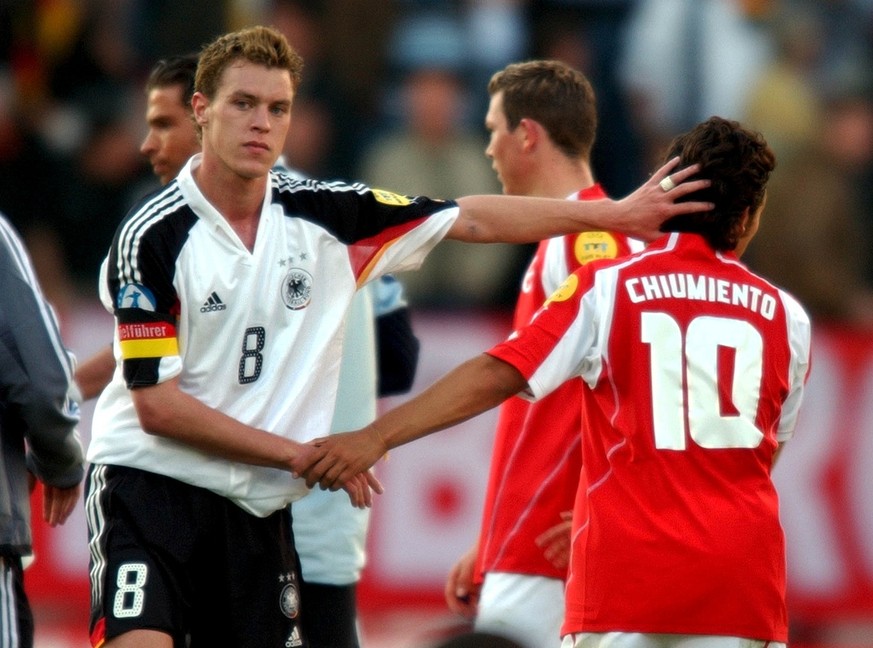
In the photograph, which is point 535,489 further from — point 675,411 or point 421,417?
point 675,411

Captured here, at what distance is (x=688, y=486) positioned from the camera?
442 centimetres

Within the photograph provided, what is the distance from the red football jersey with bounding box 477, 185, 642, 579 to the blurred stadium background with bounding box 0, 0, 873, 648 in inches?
178

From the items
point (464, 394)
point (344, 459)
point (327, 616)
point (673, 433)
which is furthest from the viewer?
point (327, 616)

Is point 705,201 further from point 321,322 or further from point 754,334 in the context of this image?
point 321,322

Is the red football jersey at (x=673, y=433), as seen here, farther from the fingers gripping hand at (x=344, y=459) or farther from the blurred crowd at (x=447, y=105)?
the blurred crowd at (x=447, y=105)

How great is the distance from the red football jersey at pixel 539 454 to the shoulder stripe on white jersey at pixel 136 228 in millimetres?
1360

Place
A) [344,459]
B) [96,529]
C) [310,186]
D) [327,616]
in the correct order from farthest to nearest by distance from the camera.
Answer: [327,616], [310,186], [96,529], [344,459]

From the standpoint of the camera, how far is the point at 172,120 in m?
5.75

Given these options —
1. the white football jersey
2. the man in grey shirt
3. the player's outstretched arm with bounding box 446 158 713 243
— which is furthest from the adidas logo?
the player's outstretched arm with bounding box 446 158 713 243

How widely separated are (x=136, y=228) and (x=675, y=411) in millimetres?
1580

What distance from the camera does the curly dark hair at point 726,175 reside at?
4.60 metres

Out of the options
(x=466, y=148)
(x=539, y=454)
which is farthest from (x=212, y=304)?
(x=466, y=148)

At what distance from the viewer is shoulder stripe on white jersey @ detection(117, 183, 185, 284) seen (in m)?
4.62

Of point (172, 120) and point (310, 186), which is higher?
point (172, 120)
